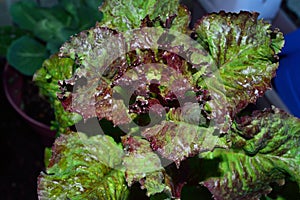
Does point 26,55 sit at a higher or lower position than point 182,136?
lower

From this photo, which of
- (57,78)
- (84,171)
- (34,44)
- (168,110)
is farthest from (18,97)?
(168,110)

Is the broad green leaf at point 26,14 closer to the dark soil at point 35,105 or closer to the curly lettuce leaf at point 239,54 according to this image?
the dark soil at point 35,105

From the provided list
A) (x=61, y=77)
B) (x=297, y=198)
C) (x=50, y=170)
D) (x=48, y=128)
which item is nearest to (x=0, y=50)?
(x=48, y=128)

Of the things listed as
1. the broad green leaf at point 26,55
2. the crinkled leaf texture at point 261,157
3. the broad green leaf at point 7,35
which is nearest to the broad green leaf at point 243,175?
the crinkled leaf texture at point 261,157

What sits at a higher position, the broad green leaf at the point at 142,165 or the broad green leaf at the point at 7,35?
the broad green leaf at the point at 142,165

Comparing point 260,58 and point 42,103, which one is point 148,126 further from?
point 42,103

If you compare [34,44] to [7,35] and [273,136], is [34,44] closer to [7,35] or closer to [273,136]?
[7,35]
